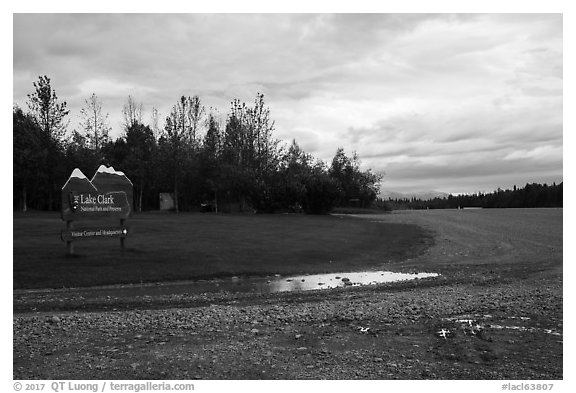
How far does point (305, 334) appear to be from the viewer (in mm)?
7828

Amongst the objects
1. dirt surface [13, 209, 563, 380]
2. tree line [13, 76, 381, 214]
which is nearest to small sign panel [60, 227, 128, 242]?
dirt surface [13, 209, 563, 380]

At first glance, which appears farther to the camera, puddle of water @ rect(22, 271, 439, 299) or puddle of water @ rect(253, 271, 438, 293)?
puddle of water @ rect(253, 271, 438, 293)

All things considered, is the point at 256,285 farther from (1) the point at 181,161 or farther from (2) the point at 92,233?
(1) the point at 181,161

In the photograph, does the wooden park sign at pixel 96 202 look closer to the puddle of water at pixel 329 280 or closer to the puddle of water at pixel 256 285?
the puddle of water at pixel 256 285

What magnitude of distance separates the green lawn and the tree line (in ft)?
55.1

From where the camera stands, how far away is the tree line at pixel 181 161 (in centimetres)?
4138

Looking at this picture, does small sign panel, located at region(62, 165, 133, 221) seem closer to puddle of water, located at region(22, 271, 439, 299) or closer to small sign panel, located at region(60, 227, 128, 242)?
small sign panel, located at region(60, 227, 128, 242)

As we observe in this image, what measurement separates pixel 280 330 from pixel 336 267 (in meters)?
10.1

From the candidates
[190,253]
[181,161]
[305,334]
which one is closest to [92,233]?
[190,253]

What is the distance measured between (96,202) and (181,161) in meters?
27.9

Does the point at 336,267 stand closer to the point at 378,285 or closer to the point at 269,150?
the point at 378,285

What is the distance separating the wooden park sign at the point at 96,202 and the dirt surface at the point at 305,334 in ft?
15.9

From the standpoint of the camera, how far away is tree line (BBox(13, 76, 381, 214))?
41375 mm

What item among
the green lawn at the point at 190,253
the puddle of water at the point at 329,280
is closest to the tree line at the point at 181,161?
the green lawn at the point at 190,253
